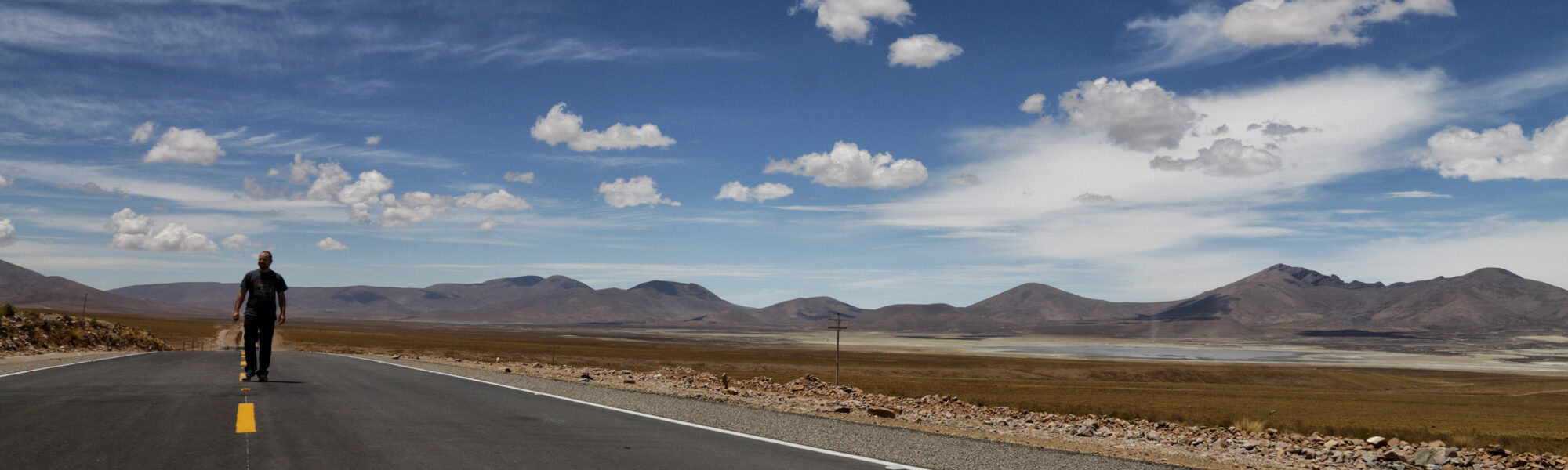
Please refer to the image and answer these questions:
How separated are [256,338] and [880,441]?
33.4 feet

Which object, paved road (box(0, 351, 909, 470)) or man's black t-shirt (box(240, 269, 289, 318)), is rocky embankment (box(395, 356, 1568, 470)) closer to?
paved road (box(0, 351, 909, 470))

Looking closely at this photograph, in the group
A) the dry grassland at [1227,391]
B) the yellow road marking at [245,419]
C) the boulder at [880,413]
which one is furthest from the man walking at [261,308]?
the dry grassland at [1227,391]

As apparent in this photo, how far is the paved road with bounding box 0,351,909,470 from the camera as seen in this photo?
7156 mm

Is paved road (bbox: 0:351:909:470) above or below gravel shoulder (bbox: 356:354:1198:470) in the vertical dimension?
above

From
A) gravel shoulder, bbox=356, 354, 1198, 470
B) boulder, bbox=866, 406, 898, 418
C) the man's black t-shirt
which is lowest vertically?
boulder, bbox=866, 406, 898, 418

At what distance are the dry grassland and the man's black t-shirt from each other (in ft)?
90.3

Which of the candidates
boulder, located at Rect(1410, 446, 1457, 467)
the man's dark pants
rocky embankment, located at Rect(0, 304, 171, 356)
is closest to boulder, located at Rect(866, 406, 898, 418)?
boulder, located at Rect(1410, 446, 1457, 467)

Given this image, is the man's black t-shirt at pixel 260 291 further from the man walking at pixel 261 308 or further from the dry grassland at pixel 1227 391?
the dry grassland at pixel 1227 391

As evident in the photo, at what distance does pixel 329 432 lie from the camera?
8.57 m

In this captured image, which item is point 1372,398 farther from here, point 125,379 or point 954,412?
point 125,379

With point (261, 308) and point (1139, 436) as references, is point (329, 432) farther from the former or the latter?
point (1139, 436)

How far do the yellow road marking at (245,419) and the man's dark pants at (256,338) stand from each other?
334cm

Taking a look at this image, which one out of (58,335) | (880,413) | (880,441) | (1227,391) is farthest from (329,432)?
(1227,391)

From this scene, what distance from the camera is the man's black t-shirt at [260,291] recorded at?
12961 millimetres
